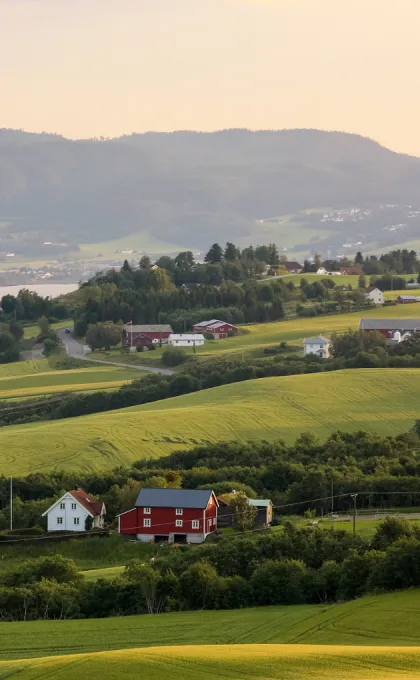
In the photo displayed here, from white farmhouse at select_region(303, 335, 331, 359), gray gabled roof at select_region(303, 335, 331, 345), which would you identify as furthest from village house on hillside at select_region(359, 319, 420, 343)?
white farmhouse at select_region(303, 335, 331, 359)

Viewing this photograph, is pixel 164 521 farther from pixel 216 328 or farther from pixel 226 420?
pixel 216 328

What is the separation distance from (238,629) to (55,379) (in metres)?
52.2

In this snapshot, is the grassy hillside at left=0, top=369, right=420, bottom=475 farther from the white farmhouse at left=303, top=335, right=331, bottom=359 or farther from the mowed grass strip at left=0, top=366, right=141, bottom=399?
the white farmhouse at left=303, top=335, right=331, bottom=359

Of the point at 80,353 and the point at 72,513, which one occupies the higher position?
the point at 80,353

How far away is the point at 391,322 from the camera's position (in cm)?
9006

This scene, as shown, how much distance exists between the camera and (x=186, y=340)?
9188 cm

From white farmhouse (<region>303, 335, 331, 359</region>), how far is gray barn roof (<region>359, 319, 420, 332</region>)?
592 cm

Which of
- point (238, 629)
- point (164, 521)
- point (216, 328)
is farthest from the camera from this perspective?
point (216, 328)

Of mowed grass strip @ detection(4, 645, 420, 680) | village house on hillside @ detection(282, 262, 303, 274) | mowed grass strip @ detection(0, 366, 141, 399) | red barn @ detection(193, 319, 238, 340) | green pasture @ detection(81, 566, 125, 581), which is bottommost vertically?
green pasture @ detection(81, 566, 125, 581)

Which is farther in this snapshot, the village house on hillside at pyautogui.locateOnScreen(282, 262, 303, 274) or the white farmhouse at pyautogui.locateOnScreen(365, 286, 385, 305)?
Answer: the village house on hillside at pyautogui.locateOnScreen(282, 262, 303, 274)

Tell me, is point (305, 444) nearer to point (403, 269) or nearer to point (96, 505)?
point (96, 505)

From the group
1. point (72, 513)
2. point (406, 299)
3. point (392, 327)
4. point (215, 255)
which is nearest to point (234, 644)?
point (72, 513)

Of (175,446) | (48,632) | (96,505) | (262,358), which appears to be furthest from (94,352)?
(48,632)

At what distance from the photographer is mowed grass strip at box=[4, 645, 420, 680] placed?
2036cm
